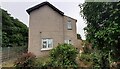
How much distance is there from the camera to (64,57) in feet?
49.2

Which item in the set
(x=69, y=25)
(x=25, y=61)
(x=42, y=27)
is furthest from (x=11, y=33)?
(x=25, y=61)

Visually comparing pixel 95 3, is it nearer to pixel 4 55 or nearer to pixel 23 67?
pixel 23 67

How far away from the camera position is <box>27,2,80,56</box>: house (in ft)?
65.3

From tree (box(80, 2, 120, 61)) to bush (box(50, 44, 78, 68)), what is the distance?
2.51m

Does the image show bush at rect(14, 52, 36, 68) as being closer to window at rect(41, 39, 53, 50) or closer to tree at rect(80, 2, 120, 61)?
tree at rect(80, 2, 120, 61)

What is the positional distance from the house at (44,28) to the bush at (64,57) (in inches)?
177

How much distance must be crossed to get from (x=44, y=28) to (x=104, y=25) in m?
9.72

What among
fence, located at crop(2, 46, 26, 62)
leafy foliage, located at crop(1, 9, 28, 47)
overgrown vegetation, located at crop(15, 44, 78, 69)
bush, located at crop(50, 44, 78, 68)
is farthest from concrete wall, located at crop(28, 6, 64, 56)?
overgrown vegetation, located at crop(15, 44, 78, 69)

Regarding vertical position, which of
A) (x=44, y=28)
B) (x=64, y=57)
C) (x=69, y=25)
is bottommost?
(x=64, y=57)

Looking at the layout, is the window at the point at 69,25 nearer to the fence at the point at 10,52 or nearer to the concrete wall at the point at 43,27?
the concrete wall at the point at 43,27

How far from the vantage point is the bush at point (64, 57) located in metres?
14.7

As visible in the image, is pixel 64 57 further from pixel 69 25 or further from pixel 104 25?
pixel 69 25

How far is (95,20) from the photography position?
472 inches

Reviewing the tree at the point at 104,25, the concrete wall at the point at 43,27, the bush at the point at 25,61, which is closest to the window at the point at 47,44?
the concrete wall at the point at 43,27
